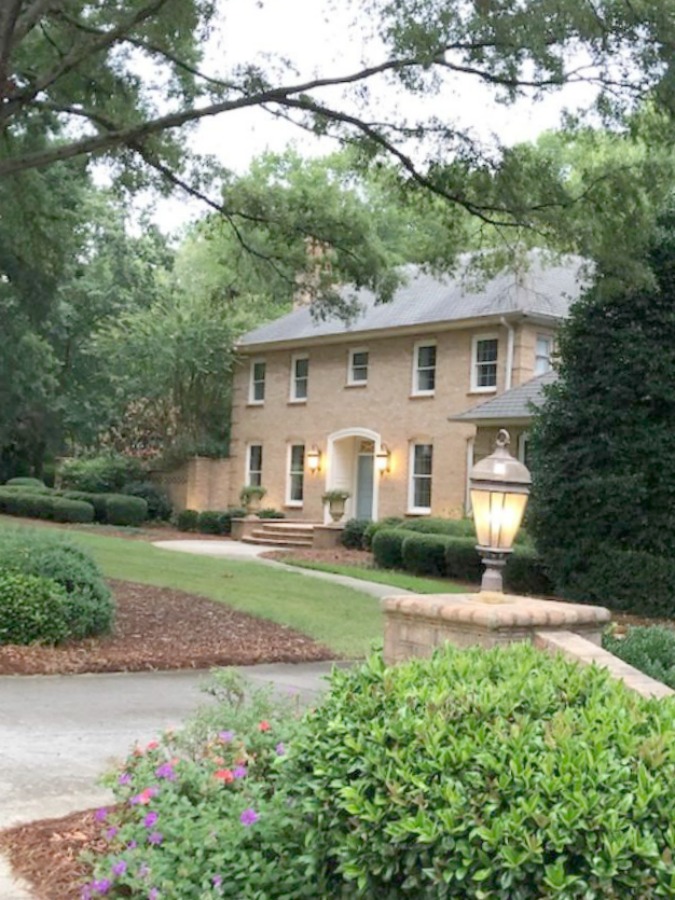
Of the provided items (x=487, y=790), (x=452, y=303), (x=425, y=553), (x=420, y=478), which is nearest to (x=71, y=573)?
(x=487, y=790)

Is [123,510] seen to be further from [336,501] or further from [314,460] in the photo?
[336,501]

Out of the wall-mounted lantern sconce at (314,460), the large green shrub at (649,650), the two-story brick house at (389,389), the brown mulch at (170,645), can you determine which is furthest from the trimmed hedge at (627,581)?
the wall-mounted lantern sconce at (314,460)

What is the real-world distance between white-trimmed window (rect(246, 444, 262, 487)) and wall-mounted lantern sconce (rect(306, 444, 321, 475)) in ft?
8.92

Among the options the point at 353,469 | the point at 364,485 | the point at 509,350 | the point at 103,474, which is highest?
the point at 509,350

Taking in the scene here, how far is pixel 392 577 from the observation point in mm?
19859

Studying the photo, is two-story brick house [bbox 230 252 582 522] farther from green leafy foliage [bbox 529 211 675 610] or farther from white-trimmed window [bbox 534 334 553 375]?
green leafy foliage [bbox 529 211 675 610]

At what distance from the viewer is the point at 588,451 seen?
55.2 ft

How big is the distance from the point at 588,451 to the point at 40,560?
10020 millimetres

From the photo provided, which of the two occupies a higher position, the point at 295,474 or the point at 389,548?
the point at 295,474

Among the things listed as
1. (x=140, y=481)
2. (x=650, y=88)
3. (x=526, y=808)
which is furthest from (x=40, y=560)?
(x=140, y=481)

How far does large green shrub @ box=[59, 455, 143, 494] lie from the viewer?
3319 cm

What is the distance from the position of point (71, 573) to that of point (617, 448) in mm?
9912

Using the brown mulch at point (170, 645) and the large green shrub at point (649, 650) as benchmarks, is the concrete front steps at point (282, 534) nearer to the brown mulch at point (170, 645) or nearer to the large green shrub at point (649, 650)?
the brown mulch at point (170, 645)

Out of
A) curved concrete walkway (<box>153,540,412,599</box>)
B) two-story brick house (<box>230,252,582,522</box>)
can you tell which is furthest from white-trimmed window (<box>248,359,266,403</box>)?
curved concrete walkway (<box>153,540,412,599</box>)
